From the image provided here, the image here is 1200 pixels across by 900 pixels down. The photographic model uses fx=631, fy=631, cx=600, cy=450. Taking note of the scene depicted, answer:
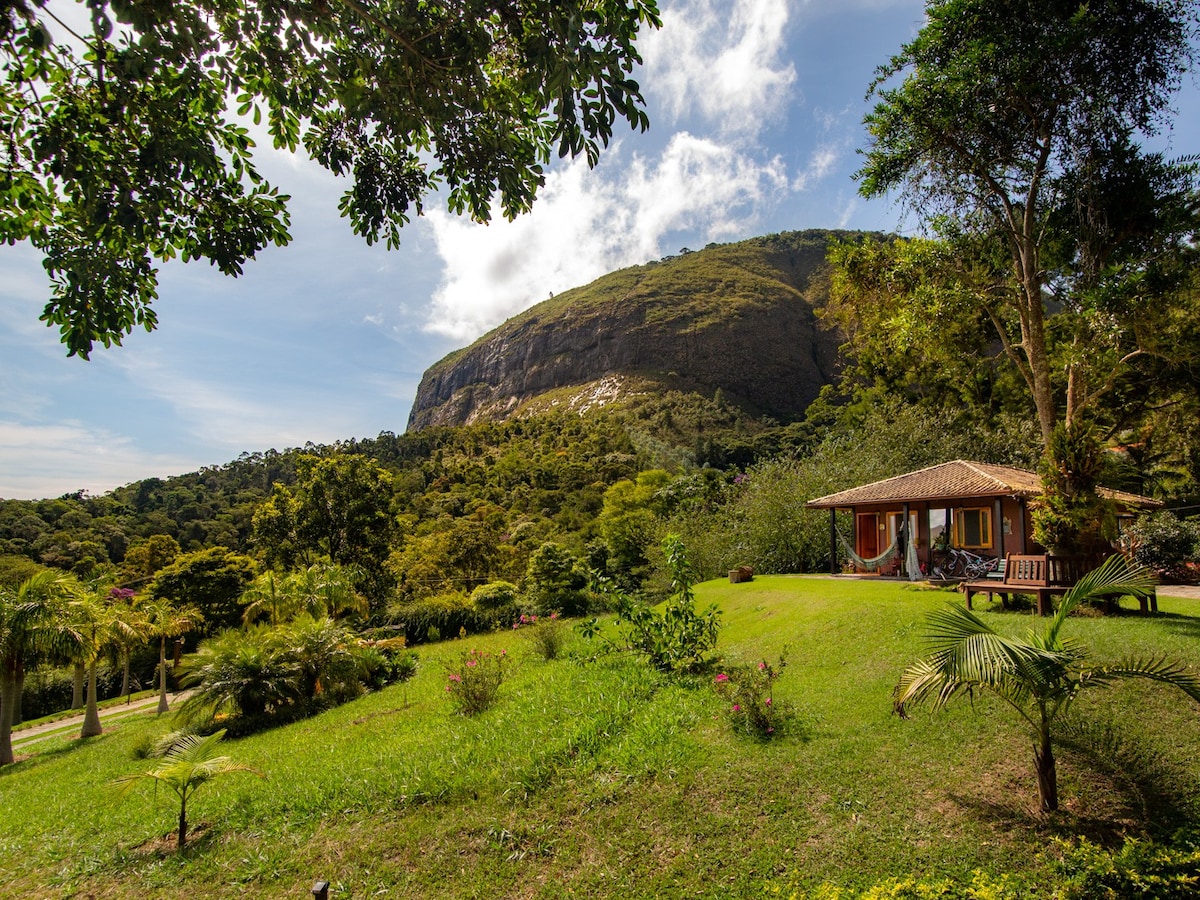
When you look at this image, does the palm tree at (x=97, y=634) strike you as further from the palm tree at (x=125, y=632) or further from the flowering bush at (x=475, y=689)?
the flowering bush at (x=475, y=689)

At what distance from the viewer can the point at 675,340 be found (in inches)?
4309

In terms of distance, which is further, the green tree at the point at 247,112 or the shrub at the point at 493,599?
the shrub at the point at 493,599

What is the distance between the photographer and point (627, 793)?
5.12 m

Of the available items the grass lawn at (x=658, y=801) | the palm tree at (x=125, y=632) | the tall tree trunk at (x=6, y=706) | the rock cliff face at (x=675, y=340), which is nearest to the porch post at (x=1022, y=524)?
the grass lawn at (x=658, y=801)

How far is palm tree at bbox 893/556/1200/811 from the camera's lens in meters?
4.03

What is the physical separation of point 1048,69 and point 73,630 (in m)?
20.1

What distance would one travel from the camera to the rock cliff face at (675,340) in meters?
104

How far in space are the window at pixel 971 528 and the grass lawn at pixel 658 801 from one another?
9980 millimetres

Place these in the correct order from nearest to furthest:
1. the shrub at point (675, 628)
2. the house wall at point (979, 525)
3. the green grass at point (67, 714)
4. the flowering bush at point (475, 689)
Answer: the flowering bush at point (475, 689) < the shrub at point (675, 628) < the house wall at point (979, 525) < the green grass at point (67, 714)

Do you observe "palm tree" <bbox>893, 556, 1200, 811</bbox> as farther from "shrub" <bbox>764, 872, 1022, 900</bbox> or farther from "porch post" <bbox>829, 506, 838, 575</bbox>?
"porch post" <bbox>829, 506, 838, 575</bbox>

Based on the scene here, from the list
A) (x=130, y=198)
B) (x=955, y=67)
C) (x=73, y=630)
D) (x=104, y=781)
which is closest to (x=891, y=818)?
(x=130, y=198)

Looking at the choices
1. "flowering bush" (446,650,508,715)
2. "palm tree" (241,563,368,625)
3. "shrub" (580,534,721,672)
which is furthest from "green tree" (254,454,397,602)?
"shrub" (580,534,721,672)

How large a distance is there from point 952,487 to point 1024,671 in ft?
42.6

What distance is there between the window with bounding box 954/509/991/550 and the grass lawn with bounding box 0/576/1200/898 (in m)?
9.98
